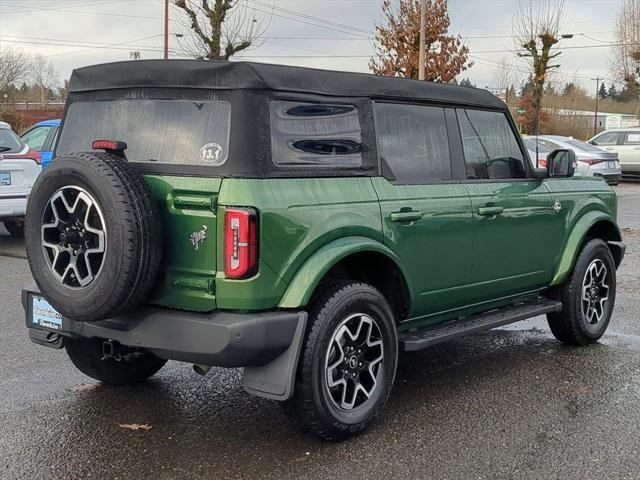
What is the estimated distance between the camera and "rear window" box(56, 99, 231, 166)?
12.0 ft

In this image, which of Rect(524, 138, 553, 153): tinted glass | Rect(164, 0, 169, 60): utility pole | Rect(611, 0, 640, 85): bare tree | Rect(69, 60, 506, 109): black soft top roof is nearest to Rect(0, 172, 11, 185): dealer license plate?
Rect(69, 60, 506, 109): black soft top roof

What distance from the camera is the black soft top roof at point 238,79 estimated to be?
144 inches

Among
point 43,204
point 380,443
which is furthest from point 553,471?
point 43,204

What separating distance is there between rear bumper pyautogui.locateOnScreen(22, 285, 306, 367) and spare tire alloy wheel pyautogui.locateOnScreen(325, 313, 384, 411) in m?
0.34

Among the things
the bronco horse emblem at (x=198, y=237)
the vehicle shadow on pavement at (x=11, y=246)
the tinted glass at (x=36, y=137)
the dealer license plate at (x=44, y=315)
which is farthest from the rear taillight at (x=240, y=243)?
the tinted glass at (x=36, y=137)

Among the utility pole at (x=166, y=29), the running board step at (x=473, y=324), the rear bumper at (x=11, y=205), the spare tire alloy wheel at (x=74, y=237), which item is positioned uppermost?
the utility pole at (x=166, y=29)

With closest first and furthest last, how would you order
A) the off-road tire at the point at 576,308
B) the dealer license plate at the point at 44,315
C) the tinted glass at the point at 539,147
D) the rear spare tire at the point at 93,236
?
the rear spare tire at the point at 93,236
the dealer license plate at the point at 44,315
the off-road tire at the point at 576,308
the tinted glass at the point at 539,147

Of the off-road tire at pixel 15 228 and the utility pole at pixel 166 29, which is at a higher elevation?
the utility pole at pixel 166 29

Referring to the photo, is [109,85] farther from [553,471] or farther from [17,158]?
[17,158]

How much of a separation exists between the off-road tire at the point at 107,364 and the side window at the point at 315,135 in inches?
62.8

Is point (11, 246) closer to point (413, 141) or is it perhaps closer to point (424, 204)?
point (413, 141)

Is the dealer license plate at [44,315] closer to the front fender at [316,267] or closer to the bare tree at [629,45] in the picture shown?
the front fender at [316,267]

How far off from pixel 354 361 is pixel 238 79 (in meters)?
1.56

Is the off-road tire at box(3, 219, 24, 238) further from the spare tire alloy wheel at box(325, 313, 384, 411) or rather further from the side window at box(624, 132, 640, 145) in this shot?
the side window at box(624, 132, 640, 145)
